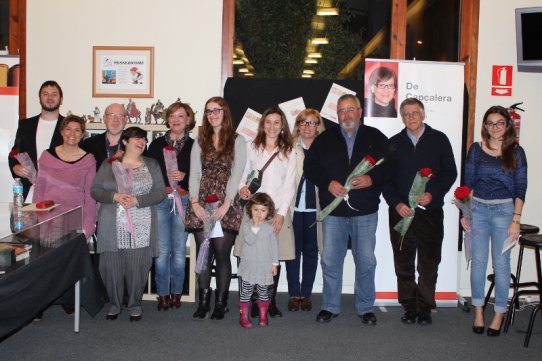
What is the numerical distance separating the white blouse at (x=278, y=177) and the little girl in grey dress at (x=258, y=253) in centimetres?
17

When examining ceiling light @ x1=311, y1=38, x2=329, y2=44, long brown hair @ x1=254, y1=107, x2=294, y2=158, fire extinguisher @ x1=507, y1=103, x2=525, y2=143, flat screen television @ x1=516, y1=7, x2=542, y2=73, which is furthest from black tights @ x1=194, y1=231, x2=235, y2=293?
flat screen television @ x1=516, y1=7, x2=542, y2=73

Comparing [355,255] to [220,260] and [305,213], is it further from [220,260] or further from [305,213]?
[220,260]

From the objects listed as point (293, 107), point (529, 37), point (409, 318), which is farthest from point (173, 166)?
point (529, 37)

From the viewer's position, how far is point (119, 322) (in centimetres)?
418

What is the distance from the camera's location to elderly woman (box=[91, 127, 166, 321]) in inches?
162

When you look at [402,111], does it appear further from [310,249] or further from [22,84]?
[22,84]

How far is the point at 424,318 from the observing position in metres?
4.34

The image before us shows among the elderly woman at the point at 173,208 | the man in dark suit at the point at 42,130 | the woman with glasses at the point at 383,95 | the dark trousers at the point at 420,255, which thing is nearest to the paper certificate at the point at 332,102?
the woman with glasses at the point at 383,95

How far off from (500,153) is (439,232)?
759mm

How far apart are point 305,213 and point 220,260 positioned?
80 cm

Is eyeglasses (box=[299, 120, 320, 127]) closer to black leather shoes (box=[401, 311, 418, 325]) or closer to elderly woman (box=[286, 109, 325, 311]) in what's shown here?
elderly woman (box=[286, 109, 325, 311])

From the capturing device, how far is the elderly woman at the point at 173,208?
445 centimetres

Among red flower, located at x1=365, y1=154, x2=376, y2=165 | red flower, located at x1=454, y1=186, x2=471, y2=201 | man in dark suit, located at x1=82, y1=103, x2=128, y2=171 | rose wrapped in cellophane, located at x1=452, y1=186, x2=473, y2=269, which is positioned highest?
man in dark suit, located at x1=82, y1=103, x2=128, y2=171

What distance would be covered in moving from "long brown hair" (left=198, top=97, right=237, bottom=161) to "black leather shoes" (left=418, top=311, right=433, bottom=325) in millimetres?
1888
